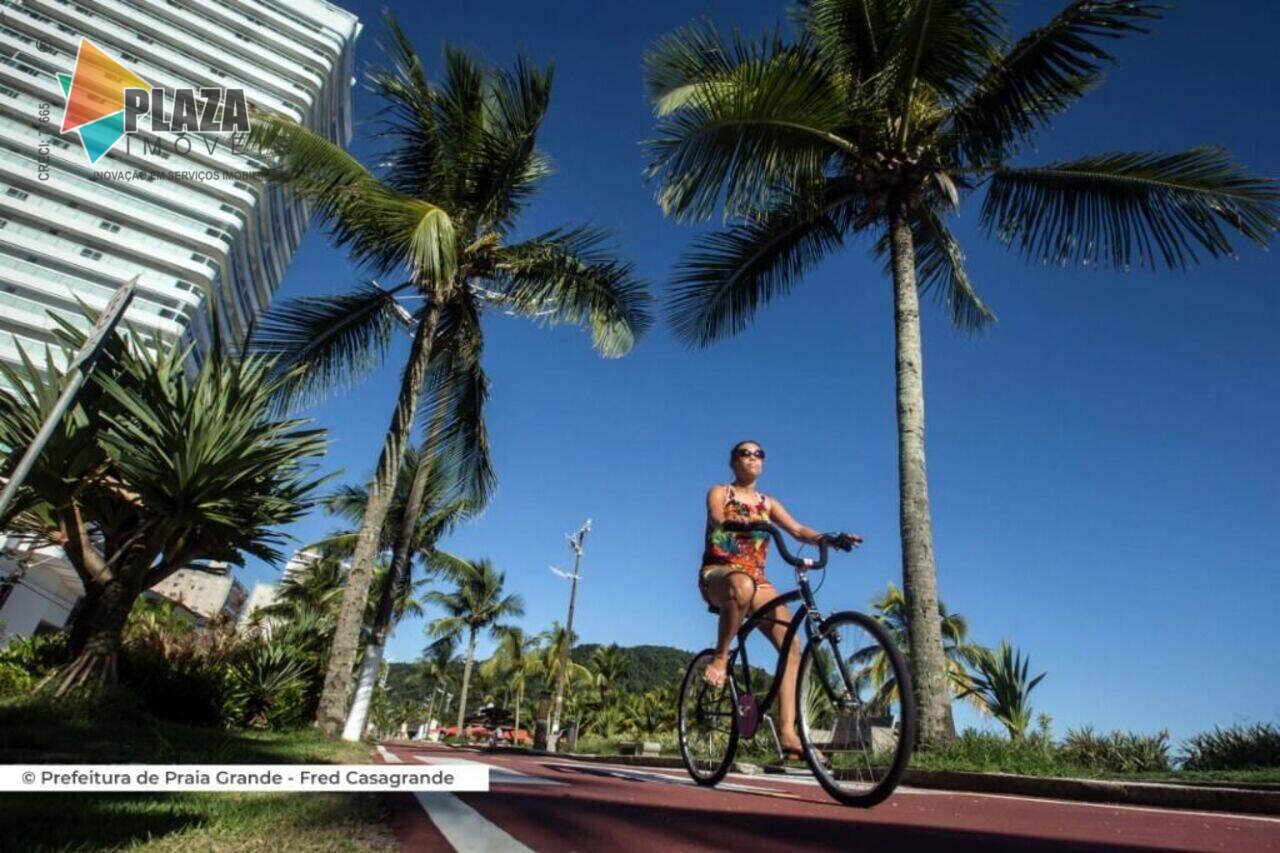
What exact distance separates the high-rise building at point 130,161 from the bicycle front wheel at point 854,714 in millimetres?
62743

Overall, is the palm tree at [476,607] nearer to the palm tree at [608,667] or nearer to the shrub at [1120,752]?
the palm tree at [608,667]

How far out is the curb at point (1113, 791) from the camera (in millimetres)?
3768

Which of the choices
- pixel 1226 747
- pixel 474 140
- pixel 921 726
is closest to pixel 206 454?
pixel 474 140

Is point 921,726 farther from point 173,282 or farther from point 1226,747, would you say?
point 173,282

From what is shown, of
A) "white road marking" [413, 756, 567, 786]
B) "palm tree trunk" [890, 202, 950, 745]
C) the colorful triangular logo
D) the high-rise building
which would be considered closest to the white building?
the high-rise building

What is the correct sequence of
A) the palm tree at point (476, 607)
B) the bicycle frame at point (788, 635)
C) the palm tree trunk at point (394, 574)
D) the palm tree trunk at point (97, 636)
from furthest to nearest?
the palm tree at point (476, 607) < the palm tree trunk at point (394, 574) < the palm tree trunk at point (97, 636) < the bicycle frame at point (788, 635)

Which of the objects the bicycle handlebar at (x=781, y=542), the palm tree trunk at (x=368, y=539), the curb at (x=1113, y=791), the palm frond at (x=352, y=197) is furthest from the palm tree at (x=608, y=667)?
the bicycle handlebar at (x=781, y=542)

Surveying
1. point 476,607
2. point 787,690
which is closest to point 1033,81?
point 787,690

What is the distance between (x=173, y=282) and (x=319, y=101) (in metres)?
31.7

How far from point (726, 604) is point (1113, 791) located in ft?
8.97

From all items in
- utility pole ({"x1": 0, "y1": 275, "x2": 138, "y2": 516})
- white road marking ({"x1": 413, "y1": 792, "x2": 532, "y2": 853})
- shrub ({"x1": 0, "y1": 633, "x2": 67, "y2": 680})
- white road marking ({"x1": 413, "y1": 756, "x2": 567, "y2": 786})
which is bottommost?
white road marking ({"x1": 413, "y1": 756, "x2": 567, "y2": 786})

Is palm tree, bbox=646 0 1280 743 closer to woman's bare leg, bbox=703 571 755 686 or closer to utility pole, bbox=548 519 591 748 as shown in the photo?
woman's bare leg, bbox=703 571 755 686
